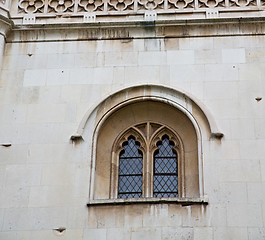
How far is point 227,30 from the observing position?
16.8 m

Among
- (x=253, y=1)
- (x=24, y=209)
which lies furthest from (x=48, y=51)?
(x=253, y=1)

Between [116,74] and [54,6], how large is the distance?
2.89 metres

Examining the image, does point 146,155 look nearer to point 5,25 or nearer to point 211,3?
point 211,3

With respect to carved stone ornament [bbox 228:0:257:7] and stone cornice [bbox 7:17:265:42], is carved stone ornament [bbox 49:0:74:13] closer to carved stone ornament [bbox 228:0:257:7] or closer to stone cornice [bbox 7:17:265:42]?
stone cornice [bbox 7:17:265:42]

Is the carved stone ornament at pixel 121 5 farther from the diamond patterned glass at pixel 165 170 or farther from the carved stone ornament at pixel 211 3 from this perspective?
the diamond patterned glass at pixel 165 170

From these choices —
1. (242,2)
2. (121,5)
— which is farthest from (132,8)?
(242,2)

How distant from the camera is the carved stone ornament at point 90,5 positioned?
17.6 meters

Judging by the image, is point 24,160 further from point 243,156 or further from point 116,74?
point 243,156

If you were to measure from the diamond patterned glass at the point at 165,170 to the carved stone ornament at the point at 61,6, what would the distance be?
14.9 ft

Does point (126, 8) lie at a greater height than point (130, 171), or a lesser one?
greater

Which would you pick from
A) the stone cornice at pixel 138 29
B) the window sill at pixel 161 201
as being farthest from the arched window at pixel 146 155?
the stone cornice at pixel 138 29

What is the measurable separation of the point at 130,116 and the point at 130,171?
143cm

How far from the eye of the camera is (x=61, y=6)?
698 inches

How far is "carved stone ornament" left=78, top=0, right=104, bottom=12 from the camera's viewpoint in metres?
17.6
